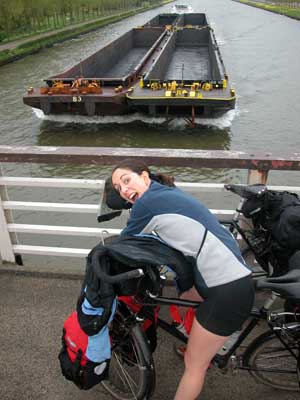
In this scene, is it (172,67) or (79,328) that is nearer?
(79,328)

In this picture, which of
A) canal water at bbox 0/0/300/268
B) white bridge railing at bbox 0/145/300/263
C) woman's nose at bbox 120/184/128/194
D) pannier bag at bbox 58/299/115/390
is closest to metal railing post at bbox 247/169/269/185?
white bridge railing at bbox 0/145/300/263

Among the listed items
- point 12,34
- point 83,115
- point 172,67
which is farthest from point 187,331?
point 12,34

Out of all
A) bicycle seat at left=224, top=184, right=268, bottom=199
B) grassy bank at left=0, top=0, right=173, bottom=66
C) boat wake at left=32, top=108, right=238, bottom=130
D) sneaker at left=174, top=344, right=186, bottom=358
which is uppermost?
bicycle seat at left=224, top=184, right=268, bottom=199

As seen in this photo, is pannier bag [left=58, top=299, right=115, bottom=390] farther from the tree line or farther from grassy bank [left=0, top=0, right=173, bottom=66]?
the tree line

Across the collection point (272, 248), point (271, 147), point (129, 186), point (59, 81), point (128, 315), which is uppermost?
point (129, 186)

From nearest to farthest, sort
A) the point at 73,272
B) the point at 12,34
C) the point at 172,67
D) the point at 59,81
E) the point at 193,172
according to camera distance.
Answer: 1. the point at 73,272
2. the point at 193,172
3. the point at 59,81
4. the point at 172,67
5. the point at 12,34

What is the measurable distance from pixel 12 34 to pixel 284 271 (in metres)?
35.6

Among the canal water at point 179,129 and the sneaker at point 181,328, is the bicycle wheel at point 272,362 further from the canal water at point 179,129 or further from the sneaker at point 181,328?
the canal water at point 179,129

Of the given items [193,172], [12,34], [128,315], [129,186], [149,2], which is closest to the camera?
[129,186]

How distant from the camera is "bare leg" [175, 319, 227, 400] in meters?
1.69

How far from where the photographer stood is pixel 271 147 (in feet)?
34.2

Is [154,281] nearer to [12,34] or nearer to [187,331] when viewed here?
[187,331]

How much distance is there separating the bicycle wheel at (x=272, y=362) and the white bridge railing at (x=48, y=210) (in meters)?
0.96

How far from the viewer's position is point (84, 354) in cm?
181
